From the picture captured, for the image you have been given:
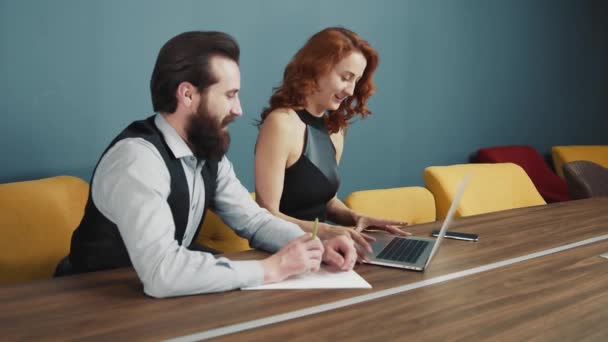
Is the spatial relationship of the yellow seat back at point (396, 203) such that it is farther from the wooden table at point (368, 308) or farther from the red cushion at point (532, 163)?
the red cushion at point (532, 163)

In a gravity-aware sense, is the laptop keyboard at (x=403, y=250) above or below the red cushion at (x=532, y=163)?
above

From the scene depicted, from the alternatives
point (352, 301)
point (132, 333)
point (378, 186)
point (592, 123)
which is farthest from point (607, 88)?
point (132, 333)

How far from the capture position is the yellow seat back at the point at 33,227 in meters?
2.07

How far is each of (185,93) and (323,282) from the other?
0.64m

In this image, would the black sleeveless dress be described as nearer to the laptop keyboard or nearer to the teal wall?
the laptop keyboard

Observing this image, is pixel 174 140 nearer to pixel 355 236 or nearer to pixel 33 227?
pixel 355 236

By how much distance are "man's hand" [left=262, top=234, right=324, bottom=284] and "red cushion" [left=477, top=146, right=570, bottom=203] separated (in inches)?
141

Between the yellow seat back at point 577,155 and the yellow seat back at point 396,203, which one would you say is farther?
the yellow seat back at point 577,155

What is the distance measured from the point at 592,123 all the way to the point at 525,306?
5.24 metres

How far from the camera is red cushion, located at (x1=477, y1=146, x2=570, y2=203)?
4668mm

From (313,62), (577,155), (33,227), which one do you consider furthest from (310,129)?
(577,155)

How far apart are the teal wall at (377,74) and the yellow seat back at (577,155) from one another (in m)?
0.26

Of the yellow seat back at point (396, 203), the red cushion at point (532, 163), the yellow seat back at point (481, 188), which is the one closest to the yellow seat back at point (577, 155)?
the red cushion at point (532, 163)

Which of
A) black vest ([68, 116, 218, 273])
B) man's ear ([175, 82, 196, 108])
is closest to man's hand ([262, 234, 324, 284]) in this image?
black vest ([68, 116, 218, 273])
